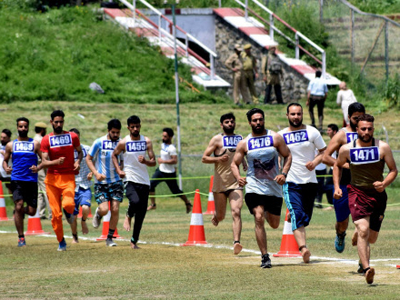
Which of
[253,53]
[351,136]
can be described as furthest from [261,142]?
[253,53]

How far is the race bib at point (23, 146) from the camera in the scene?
1695 centimetres

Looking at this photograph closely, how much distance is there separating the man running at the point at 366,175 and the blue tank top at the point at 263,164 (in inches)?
62.9

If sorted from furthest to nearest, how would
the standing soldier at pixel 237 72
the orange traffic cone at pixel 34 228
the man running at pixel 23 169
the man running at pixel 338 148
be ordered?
1. the standing soldier at pixel 237 72
2. the orange traffic cone at pixel 34 228
3. the man running at pixel 23 169
4. the man running at pixel 338 148

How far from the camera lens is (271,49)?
1391 inches

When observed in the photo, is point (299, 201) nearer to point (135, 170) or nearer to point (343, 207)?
point (343, 207)

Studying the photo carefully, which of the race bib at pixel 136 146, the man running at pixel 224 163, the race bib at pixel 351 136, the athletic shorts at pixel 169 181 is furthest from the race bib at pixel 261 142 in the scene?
the athletic shorts at pixel 169 181

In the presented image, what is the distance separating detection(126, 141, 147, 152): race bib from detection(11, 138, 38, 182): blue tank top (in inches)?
82.6

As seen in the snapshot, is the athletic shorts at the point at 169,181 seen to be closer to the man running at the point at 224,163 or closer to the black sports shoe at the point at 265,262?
the man running at the point at 224,163

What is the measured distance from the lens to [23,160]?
1692 centimetres

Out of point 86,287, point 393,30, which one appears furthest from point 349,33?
point 86,287

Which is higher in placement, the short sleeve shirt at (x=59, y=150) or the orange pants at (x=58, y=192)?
the short sleeve shirt at (x=59, y=150)

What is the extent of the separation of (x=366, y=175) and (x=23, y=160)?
7.57 metres

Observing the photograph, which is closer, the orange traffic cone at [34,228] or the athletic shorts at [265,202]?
the athletic shorts at [265,202]

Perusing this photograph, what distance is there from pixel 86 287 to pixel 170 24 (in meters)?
29.5
